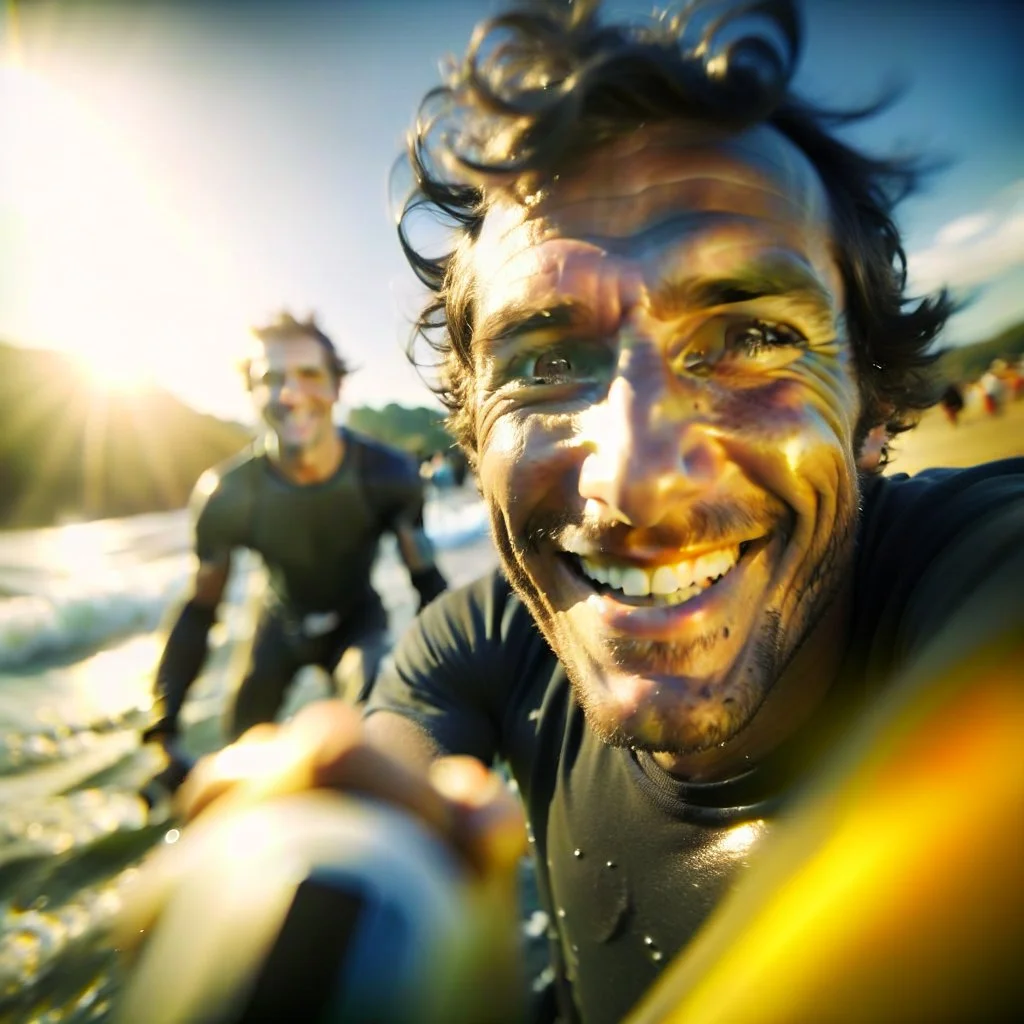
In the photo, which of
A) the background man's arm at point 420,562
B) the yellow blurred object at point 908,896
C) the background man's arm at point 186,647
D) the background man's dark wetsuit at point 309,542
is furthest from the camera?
the background man's dark wetsuit at point 309,542

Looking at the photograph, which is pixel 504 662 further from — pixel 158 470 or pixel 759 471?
pixel 158 470

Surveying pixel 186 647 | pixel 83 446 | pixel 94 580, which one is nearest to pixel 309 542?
pixel 186 647

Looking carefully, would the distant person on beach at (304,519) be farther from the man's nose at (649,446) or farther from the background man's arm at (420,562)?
the man's nose at (649,446)

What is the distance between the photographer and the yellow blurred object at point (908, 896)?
1.75ft

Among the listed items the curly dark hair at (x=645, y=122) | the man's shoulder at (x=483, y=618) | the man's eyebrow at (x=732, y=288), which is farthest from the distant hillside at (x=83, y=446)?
the man's eyebrow at (x=732, y=288)

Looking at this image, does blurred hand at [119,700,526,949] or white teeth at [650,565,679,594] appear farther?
white teeth at [650,565,679,594]

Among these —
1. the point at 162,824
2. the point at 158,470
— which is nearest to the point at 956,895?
the point at 162,824

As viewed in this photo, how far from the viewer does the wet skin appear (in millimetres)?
3939

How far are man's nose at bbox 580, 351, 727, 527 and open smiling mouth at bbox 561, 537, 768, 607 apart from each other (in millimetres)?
127

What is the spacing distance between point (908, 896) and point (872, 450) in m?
1.21

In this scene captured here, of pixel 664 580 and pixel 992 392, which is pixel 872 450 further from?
pixel 992 392

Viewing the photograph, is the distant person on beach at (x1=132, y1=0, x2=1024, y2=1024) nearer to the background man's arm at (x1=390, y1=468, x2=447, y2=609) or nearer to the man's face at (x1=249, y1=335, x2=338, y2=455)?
the background man's arm at (x1=390, y1=468, x2=447, y2=609)

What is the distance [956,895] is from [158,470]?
2041 inches

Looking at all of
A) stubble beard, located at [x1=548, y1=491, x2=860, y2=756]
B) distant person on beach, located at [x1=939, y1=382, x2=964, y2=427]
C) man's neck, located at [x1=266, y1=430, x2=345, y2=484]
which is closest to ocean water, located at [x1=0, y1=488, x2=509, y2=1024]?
man's neck, located at [x1=266, y1=430, x2=345, y2=484]
